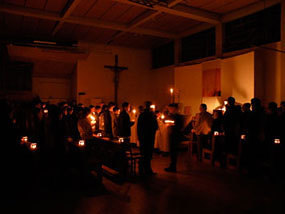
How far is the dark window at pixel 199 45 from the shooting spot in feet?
34.4

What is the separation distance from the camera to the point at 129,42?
13070 millimetres

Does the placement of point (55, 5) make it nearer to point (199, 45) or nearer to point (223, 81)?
point (199, 45)

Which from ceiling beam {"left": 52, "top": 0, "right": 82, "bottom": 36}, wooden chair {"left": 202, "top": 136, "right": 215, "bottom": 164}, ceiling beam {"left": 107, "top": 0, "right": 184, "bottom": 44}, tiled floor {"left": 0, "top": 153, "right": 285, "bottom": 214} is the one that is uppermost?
ceiling beam {"left": 107, "top": 0, "right": 184, "bottom": 44}

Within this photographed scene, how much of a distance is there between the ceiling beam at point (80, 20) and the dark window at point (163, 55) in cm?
120

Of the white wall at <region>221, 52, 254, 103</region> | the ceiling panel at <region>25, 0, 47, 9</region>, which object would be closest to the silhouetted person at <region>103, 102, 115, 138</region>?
the ceiling panel at <region>25, 0, 47, 9</region>

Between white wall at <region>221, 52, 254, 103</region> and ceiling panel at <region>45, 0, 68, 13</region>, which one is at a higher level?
ceiling panel at <region>45, 0, 68, 13</region>

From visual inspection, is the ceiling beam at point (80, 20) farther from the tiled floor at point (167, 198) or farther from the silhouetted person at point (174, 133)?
the tiled floor at point (167, 198)

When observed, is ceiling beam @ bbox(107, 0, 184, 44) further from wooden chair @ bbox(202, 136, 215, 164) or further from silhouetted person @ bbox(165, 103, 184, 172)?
wooden chair @ bbox(202, 136, 215, 164)

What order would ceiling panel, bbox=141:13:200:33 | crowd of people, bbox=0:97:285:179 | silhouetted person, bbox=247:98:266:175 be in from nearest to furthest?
1. crowd of people, bbox=0:97:285:179
2. silhouetted person, bbox=247:98:266:175
3. ceiling panel, bbox=141:13:200:33

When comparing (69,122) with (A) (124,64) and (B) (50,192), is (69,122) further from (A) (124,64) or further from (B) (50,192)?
(A) (124,64)

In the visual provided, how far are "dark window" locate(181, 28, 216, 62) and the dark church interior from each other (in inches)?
1.9

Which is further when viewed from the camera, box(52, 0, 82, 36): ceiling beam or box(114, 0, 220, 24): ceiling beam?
box(114, 0, 220, 24): ceiling beam

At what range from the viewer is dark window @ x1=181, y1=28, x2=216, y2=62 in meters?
10.5

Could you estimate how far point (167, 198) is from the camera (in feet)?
15.6
